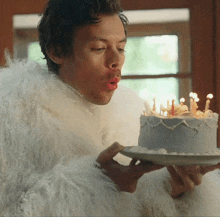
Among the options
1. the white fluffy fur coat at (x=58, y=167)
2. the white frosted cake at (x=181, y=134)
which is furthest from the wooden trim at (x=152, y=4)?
the white frosted cake at (x=181, y=134)

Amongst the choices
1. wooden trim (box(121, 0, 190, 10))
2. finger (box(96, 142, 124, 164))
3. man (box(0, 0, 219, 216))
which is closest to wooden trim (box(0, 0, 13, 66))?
wooden trim (box(121, 0, 190, 10))

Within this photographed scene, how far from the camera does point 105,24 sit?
92 cm

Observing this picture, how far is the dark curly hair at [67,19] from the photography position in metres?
0.92

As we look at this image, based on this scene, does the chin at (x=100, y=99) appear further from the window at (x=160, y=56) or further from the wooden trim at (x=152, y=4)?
the wooden trim at (x=152, y=4)

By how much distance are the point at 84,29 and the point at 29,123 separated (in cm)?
30

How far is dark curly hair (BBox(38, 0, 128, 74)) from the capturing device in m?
0.92

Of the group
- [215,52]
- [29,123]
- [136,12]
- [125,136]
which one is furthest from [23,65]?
[215,52]

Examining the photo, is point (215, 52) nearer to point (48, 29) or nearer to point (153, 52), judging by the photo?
point (153, 52)

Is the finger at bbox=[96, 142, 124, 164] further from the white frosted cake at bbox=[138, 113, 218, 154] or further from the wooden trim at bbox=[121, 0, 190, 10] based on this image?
the wooden trim at bbox=[121, 0, 190, 10]

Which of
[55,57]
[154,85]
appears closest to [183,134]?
[55,57]

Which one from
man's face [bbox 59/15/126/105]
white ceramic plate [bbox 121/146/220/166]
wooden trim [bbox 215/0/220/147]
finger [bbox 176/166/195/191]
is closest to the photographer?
white ceramic plate [bbox 121/146/220/166]

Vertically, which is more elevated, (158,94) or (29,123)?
(29,123)

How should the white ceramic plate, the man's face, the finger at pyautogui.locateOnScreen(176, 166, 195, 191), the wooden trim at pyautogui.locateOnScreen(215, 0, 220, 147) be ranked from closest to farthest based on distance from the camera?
the white ceramic plate → the finger at pyautogui.locateOnScreen(176, 166, 195, 191) → the man's face → the wooden trim at pyautogui.locateOnScreen(215, 0, 220, 147)

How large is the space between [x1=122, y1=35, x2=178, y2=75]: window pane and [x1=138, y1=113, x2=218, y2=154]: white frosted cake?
1.00m
